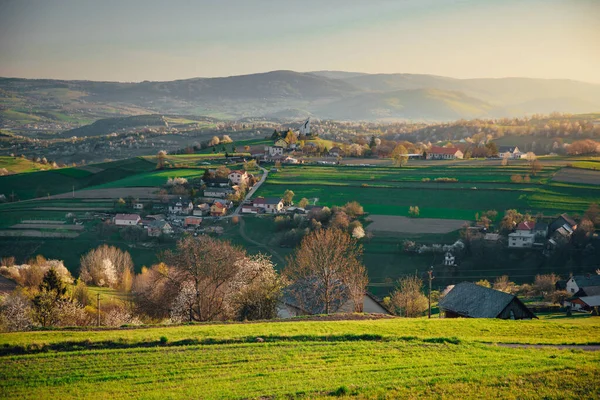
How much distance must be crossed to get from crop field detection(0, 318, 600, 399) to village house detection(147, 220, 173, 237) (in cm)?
3872

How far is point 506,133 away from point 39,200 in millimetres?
101108

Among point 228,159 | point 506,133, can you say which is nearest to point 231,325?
point 228,159

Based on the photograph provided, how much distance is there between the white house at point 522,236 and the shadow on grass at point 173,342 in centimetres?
3552

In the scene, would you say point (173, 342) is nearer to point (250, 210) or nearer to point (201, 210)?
point (250, 210)

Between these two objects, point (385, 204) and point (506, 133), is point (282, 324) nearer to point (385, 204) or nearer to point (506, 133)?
point (385, 204)

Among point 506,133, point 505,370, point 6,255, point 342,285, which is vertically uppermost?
point 506,133

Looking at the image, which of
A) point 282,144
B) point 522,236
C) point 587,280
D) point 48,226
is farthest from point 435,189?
point 48,226

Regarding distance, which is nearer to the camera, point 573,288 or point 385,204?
point 573,288

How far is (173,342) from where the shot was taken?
1814 cm

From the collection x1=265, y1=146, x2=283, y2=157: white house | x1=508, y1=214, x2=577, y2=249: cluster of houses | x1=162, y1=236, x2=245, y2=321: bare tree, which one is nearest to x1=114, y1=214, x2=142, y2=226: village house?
x1=162, y1=236, x2=245, y2=321: bare tree

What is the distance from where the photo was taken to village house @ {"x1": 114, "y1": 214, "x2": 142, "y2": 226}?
6075 centimetres

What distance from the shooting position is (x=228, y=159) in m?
91.3

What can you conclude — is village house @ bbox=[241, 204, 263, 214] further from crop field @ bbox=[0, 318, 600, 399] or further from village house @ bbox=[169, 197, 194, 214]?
crop field @ bbox=[0, 318, 600, 399]

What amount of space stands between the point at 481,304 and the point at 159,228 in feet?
133
